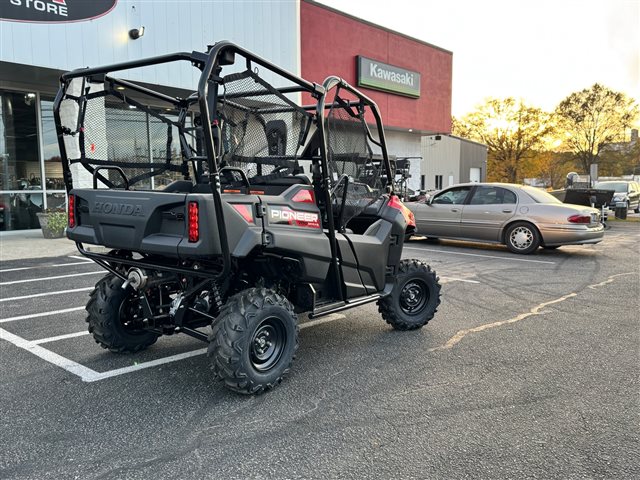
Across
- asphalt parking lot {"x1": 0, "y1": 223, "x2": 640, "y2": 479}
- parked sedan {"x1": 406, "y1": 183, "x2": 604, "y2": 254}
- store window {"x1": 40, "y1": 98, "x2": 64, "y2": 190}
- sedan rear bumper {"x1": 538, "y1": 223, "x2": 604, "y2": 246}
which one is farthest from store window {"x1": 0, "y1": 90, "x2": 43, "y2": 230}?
sedan rear bumper {"x1": 538, "y1": 223, "x2": 604, "y2": 246}

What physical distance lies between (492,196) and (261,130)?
26.8 ft

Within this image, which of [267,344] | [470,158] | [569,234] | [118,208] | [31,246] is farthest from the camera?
[470,158]

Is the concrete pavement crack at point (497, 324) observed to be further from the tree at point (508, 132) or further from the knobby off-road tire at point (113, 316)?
the tree at point (508, 132)

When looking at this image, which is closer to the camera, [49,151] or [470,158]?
[49,151]

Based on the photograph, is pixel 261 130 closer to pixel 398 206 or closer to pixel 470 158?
pixel 398 206

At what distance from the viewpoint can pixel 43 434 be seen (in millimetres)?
3086

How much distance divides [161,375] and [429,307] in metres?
2.72

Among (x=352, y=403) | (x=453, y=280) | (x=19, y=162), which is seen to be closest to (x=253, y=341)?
(x=352, y=403)

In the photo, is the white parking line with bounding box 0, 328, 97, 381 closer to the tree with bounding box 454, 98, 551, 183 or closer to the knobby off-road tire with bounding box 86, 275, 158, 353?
the knobby off-road tire with bounding box 86, 275, 158, 353

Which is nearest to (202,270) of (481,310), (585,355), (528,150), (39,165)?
(585,355)

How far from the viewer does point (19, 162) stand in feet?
44.9

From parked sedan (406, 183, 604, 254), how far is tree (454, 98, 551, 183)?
35969mm

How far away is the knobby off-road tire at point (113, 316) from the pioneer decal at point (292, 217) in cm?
154

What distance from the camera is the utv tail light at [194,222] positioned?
328 centimetres
